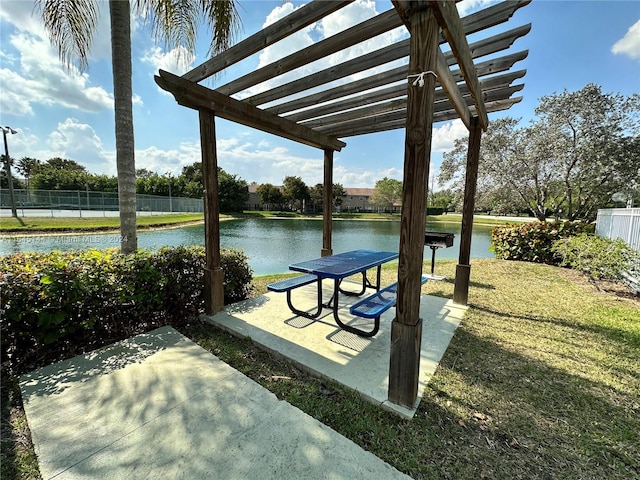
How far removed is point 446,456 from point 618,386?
1802 mm

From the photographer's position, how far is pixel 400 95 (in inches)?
122

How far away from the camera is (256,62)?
9.06 feet

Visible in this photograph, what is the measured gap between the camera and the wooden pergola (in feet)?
5.48

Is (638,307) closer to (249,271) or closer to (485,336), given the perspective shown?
(485,336)

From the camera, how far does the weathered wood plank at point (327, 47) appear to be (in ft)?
6.39

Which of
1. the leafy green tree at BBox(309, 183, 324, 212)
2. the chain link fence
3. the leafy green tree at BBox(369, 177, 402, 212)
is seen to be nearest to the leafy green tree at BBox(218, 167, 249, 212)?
the leafy green tree at BBox(309, 183, 324, 212)

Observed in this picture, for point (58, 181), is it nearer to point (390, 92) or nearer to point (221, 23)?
point (221, 23)

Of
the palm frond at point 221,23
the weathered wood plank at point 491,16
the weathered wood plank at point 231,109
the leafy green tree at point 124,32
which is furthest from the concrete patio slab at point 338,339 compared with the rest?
the palm frond at point 221,23

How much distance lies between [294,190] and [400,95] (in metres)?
37.6

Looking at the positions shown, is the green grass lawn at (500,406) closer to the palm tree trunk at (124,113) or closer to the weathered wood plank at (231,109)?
the palm tree trunk at (124,113)

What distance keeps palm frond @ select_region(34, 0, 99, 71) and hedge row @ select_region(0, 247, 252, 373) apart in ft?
10.4

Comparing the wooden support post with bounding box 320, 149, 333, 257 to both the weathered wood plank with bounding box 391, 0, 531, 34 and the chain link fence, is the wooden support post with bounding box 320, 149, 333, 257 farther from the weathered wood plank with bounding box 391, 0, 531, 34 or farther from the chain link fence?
the chain link fence

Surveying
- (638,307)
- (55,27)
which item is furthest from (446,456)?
(55,27)

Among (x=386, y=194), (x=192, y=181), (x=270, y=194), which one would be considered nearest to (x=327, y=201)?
(x=270, y=194)
